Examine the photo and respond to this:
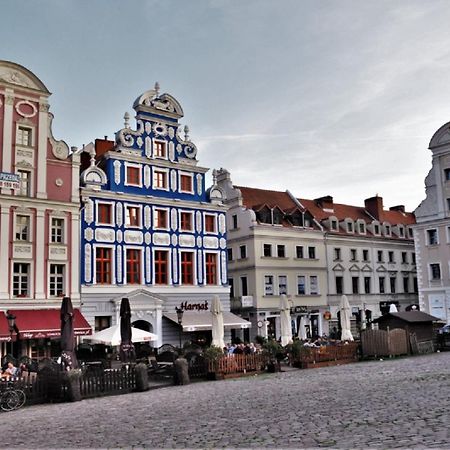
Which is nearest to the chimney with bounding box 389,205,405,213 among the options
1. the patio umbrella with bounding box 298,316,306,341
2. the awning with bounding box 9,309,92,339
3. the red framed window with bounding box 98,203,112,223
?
the patio umbrella with bounding box 298,316,306,341

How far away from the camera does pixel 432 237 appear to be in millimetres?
47125

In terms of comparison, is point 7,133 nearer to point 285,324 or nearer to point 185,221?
point 185,221

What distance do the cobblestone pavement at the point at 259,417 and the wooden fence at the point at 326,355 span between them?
609 centimetres

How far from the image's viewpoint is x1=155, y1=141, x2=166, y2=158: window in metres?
38.1

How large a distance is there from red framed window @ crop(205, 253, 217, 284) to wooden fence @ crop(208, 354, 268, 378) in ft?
46.7

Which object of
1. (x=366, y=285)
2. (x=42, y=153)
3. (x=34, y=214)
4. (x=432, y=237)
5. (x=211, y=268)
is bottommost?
(x=366, y=285)

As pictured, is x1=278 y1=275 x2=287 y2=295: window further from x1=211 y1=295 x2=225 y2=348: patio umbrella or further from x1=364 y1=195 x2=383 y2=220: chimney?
x1=211 y1=295 x2=225 y2=348: patio umbrella

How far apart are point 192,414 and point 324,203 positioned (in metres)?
44.0

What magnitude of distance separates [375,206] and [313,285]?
14.9m

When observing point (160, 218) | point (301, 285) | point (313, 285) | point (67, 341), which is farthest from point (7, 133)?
point (313, 285)

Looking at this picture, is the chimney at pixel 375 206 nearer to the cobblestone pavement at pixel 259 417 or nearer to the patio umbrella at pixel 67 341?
the cobblestone pavement at pixel 259 417

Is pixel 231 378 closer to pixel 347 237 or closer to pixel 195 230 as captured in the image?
pixel 195 230

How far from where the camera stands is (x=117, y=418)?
14344 mm

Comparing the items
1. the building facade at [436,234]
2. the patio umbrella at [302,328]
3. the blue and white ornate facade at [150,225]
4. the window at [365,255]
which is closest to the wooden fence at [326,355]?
the blue and white ornate facade at [150,225]
